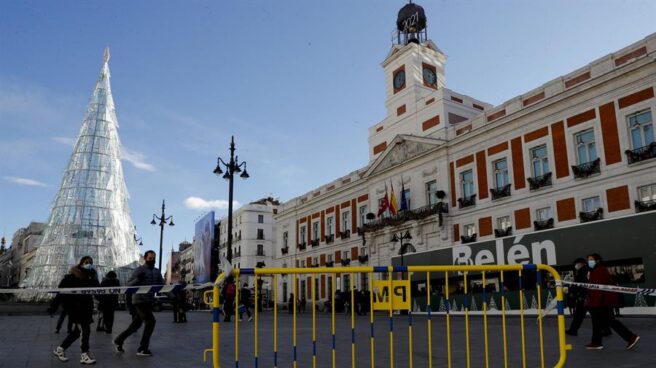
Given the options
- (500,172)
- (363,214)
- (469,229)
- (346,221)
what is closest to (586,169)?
(500,172)

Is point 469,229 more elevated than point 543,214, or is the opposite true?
point 543,214

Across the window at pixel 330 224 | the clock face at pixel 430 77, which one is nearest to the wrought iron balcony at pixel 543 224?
the clock face at pixel 430 77

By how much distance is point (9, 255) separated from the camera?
137 metres

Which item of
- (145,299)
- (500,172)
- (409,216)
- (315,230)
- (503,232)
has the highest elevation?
(500,172)

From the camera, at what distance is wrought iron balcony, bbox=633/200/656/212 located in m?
22.2

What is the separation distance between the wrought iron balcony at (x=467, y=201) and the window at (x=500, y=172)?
1.68 m

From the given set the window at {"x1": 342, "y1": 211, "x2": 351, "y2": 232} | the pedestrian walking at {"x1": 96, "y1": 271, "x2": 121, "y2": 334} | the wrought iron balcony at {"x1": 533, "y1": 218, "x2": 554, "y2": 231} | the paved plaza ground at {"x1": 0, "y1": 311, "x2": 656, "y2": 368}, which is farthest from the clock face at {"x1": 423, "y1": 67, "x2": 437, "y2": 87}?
the pedestrian walking at {"x1": 96, "y1": 271, "x2": 121, "y2": 334}

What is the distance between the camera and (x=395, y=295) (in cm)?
607

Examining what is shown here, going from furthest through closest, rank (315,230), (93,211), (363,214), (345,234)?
(93,211)
(315,230)
(345,234)
(363,214)

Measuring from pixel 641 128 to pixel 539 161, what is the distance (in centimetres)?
546

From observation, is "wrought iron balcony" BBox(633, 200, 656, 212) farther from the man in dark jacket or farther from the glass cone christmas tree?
the glass cone christmas tree

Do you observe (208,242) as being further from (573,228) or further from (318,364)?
(318,364)

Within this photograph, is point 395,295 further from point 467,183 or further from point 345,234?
point 345,234

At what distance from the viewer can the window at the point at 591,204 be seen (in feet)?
81.2
